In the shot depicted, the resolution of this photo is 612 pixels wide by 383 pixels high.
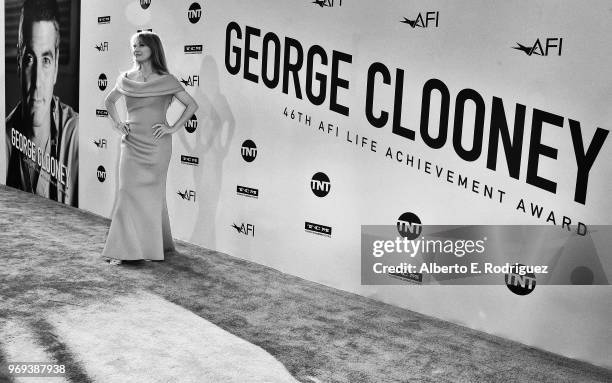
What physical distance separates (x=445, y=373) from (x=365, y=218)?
133 centimetres

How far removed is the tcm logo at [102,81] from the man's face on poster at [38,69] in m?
→ 0.90

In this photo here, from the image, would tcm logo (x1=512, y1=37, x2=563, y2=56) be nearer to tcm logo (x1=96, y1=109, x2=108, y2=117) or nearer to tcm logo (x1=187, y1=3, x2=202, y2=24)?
tcm logo (x1=187, y1=3, x2=202, y2=24)

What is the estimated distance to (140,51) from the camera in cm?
411

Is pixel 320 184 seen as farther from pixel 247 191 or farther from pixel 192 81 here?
pixel 192 81

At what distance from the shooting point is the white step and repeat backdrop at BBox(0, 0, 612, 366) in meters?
2.93

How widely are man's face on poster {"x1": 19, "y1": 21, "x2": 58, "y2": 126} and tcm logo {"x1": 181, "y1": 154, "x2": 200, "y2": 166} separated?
7.70ft

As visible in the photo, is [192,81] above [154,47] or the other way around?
the other way around

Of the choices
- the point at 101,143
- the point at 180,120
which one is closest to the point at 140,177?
the point at 180,120

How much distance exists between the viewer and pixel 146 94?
4117mm

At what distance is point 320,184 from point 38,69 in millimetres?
4252

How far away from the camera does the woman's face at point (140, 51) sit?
411 centimetres

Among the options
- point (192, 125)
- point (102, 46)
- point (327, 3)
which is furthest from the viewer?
point (102, 46)

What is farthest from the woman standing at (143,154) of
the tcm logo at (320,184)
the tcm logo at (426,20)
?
the tcm logo at (426,20)

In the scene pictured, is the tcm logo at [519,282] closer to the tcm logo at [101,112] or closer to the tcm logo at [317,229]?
the tcm logo at [317,229]
